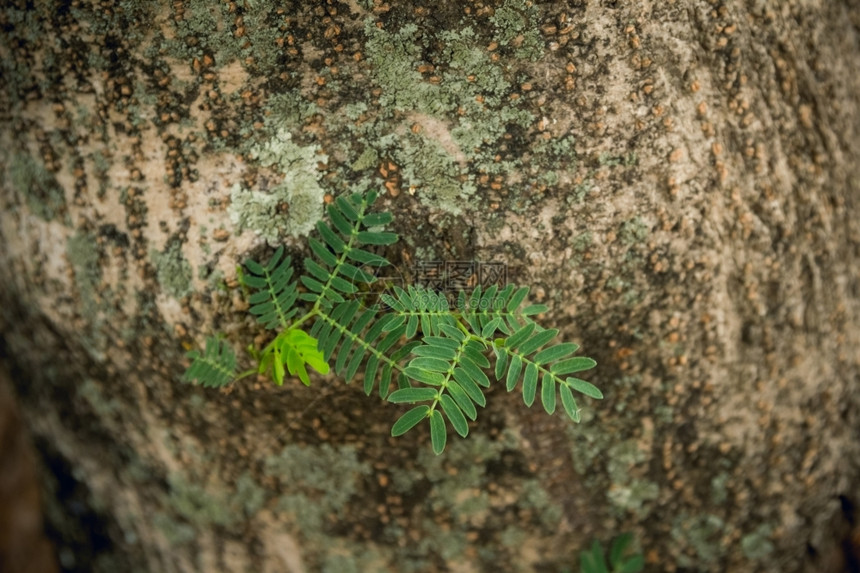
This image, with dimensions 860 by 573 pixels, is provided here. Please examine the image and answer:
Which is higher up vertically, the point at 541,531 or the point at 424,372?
the point at 424,372

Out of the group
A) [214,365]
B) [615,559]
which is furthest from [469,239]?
[615,559]

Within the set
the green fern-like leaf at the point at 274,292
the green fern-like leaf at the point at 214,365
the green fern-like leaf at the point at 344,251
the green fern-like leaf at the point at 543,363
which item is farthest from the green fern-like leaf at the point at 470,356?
the green fern-like leaf at the point at 214,365

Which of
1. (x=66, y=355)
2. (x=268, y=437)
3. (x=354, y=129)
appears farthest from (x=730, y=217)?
(x=66, y=355)

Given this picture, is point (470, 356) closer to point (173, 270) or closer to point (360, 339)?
point (360, 339)

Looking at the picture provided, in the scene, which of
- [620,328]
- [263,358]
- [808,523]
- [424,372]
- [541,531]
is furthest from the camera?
[808,523]

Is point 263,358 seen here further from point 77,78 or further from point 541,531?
point 541,531

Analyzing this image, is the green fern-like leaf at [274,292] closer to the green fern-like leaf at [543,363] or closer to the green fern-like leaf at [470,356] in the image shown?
the green fern-like leaf at [470,356]
